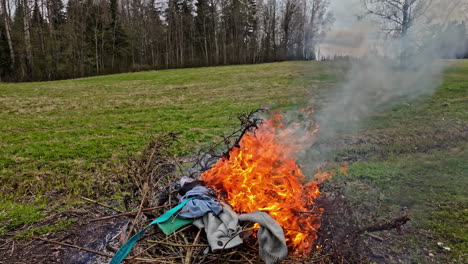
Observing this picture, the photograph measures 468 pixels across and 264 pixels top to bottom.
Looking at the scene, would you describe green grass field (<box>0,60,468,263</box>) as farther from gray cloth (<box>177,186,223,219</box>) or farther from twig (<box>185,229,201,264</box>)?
twig (<box>185,229,201,264</box>)

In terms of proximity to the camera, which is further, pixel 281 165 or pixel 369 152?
pixel 369 152

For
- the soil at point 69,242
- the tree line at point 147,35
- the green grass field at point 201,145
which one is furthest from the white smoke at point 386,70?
the tree line at point 147,35

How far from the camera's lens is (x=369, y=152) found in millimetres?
6293

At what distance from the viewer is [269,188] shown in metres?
2.85

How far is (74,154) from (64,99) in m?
9.44

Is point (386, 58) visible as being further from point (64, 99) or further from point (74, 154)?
point (64, 99)

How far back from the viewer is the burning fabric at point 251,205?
2.08 m

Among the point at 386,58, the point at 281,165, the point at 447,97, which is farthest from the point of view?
the point at 447,97

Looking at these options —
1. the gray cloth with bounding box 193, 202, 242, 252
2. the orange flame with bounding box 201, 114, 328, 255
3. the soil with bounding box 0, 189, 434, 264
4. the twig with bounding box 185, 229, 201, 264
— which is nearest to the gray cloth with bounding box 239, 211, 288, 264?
the gray cloth with bounding box 193, 202, 242, 252

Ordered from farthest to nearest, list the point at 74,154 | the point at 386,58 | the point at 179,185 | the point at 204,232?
the point at 386,58, the point at 74,154, the point at 179,185, the point at 204,232

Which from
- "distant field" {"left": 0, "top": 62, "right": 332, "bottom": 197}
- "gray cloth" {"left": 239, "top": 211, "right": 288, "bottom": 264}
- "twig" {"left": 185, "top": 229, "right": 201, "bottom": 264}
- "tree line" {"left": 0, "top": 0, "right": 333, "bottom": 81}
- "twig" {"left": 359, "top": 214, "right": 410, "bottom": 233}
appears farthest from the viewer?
"tree line" {"left": 0, "top": 0, "right": 333, "bottom": 81}

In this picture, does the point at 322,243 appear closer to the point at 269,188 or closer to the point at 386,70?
the point at 269,188

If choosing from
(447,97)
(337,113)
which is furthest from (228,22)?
(337,113)

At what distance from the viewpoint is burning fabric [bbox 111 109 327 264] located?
2.08m
